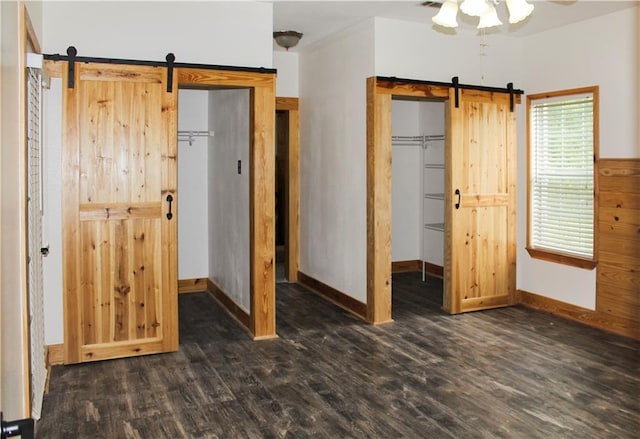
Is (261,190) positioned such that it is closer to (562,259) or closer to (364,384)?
(364,384)

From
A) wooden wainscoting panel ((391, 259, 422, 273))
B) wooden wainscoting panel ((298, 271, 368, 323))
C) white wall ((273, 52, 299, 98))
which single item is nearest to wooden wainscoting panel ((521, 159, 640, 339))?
wooden wainscoting panel ((298, 271, 368, 323))

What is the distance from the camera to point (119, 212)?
158 inches

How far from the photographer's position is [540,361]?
403 centimetres

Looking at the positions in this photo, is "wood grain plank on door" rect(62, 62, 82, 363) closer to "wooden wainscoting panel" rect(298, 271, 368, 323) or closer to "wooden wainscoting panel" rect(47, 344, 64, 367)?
"wooden wainscoting panel" rect(47, 344, 64, 367)

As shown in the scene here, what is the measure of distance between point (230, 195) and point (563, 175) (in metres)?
2.98

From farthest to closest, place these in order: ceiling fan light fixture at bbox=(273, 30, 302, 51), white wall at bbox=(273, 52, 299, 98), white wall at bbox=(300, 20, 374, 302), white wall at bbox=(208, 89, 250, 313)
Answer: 1. white wall at bbox=(273, 52, 299, 98)
2. ceiling fan light fixture at bbox=(273, 30, 302, 51)
3. white wall at bbox=(300, 20, 374, 302)
4. white wall at bbox=(208, 89, 250, 313)

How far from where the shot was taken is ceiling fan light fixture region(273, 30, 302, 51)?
5379 mm

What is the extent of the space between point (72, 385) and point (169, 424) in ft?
2.97

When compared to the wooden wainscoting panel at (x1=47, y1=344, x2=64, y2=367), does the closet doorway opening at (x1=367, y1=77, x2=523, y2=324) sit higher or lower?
higher

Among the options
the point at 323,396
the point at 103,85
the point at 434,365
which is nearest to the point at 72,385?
the point at 323,396

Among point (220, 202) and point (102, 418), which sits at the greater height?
point (220, 202)

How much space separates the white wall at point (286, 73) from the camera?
634 cm

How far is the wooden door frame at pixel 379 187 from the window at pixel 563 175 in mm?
1266

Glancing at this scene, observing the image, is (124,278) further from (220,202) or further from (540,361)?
(540,361)
